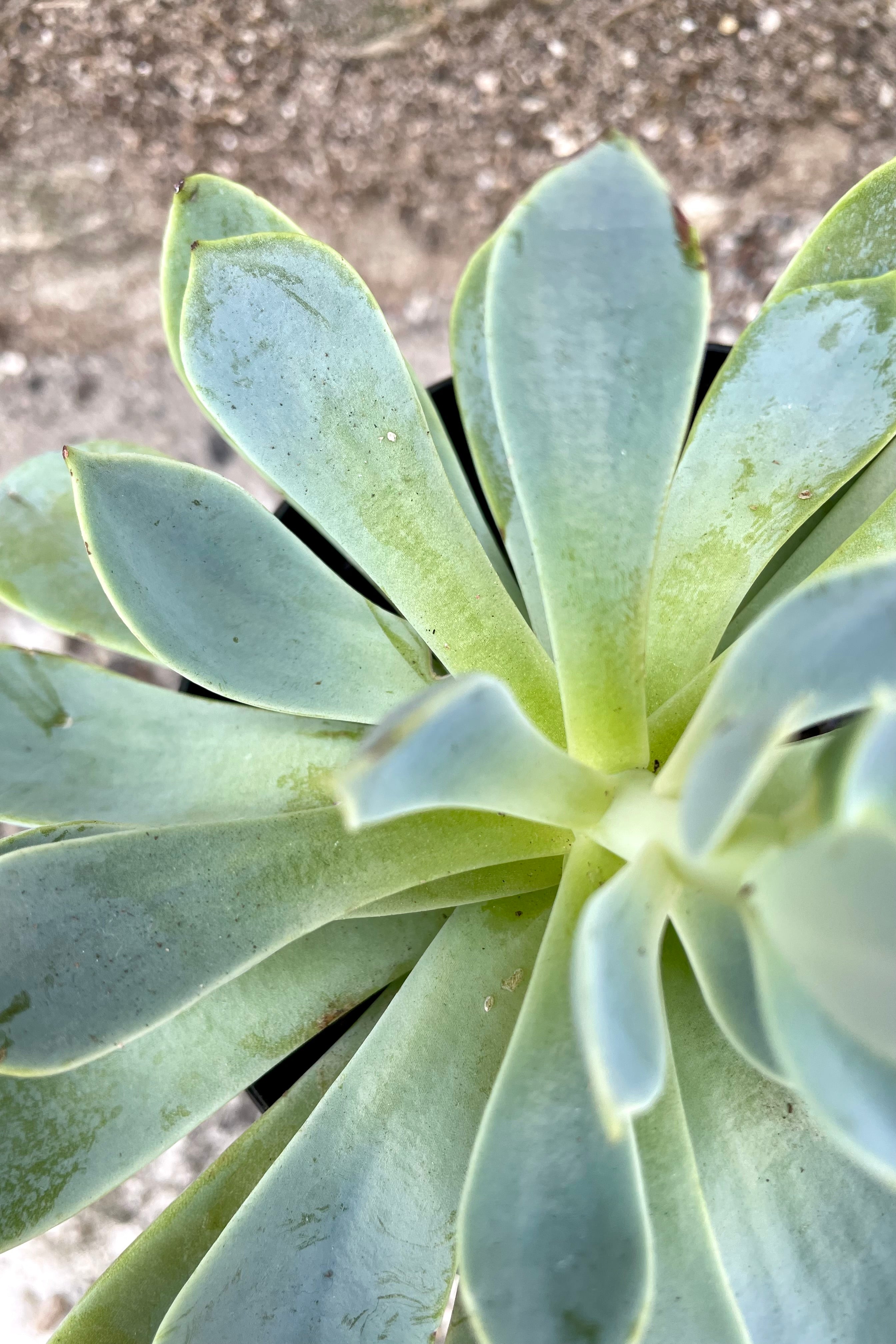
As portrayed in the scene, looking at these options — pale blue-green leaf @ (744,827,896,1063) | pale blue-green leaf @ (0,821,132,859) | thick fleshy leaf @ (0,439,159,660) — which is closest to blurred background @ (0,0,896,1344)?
thick fleshy leaf @ (0,439,159,660)

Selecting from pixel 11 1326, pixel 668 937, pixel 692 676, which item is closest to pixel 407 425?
pixel 692 676

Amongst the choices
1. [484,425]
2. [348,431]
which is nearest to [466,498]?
[484,425]

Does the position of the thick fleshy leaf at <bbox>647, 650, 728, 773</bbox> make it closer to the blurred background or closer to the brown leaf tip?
the brown leaf tip

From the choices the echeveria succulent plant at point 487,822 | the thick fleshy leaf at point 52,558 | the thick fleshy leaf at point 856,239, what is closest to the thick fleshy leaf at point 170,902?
the echeveria succulent plant at point 487,822

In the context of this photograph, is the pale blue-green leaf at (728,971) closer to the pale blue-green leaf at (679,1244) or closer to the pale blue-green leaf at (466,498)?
the pale blue-green leaf at (679,1244)

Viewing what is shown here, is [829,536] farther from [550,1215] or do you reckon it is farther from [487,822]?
[550,1215]
